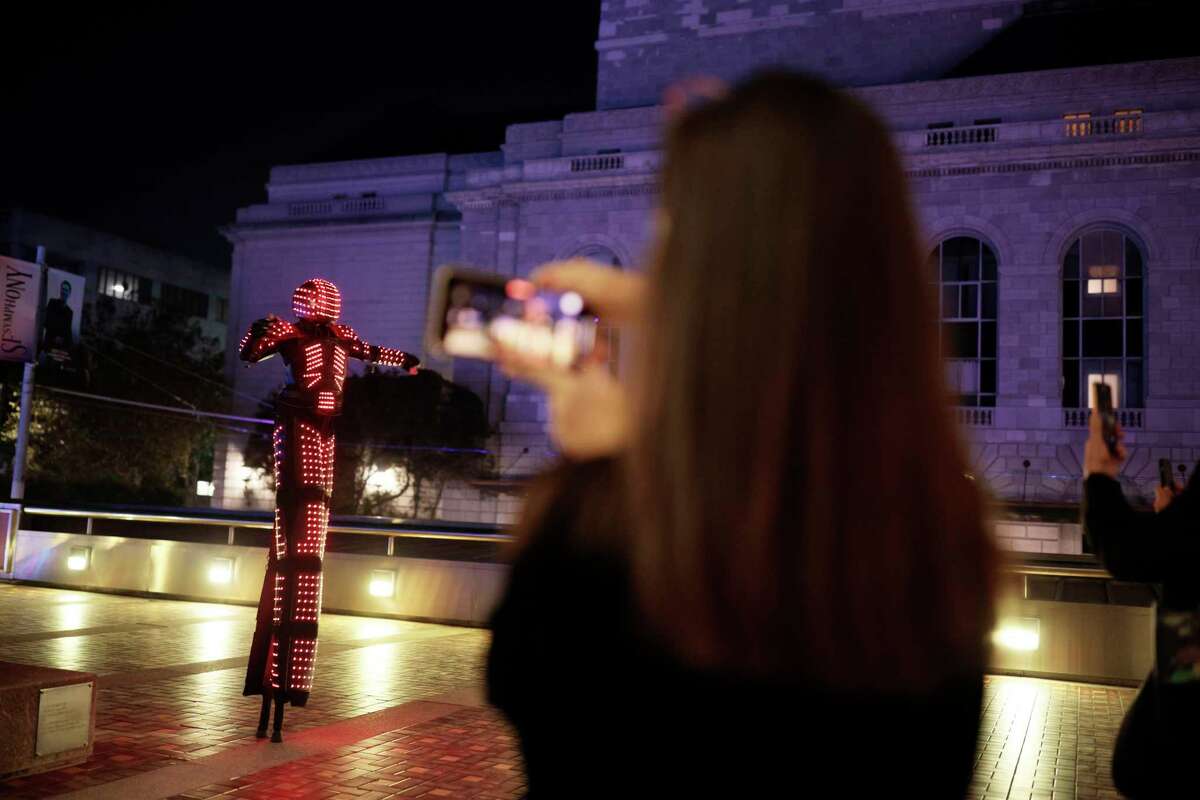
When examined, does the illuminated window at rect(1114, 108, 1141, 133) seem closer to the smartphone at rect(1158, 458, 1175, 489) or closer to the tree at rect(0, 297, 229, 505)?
the smartphone at rect(1158, 458, 1175, 489)

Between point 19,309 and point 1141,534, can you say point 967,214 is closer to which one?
point 19,309

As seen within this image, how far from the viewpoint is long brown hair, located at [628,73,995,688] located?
1122mm

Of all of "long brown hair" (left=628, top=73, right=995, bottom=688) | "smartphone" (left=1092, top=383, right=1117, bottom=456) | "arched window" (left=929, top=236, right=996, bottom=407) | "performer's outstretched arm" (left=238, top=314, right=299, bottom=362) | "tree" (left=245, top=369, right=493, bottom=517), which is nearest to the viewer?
"long brown hair" (left=628, top=73, right=995, bottom=688)

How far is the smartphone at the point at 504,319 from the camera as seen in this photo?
133 cm

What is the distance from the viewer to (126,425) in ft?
125

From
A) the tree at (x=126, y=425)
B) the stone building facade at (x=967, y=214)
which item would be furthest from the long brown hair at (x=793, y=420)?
the tree at (x=126, y=425)

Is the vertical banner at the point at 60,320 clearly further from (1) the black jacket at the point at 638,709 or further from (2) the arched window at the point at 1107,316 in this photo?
(2) the arched window at the point at 1107,316

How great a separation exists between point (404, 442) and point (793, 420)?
32.7 meters

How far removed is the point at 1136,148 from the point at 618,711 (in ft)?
105

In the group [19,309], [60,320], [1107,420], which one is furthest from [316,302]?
[60,320]

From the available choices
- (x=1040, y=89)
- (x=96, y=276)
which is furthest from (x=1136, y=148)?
(x=96, y=276)

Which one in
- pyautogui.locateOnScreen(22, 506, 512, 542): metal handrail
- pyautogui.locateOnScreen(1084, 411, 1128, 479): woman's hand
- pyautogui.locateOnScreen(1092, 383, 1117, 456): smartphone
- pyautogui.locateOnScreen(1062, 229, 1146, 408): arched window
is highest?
pyautogui.locateOnScreen(1062, 229, 1146, 408): arched window

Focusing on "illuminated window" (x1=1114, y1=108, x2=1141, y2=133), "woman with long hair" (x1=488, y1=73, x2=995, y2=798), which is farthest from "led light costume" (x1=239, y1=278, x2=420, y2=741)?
"illuminated window" (x1=1114, y1=108, x2=1141, y2=133)

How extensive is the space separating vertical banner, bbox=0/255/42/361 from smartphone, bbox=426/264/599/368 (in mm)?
14455
